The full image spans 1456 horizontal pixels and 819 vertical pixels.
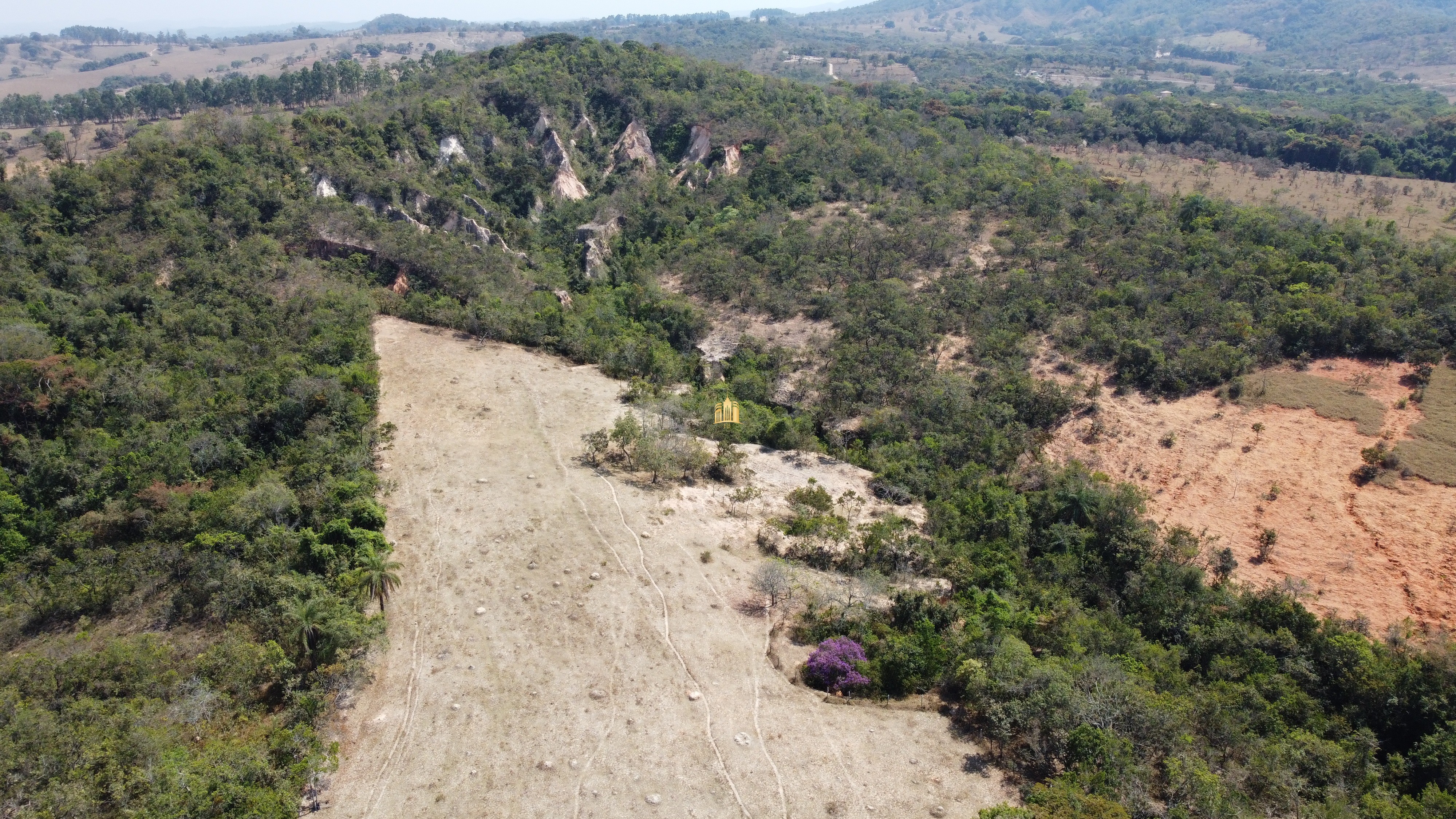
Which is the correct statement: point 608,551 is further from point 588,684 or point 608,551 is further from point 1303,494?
point 1303,494

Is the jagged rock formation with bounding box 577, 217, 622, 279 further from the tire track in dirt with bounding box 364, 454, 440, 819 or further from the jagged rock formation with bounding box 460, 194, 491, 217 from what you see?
the tire track in dirt with bounding box 364, 454, 440, 819

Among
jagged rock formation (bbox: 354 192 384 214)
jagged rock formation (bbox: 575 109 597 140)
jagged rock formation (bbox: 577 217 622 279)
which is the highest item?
jagged rock formation (bbox: 575 109 597 140)


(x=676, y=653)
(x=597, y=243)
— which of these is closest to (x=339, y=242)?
(x=597, y=243)

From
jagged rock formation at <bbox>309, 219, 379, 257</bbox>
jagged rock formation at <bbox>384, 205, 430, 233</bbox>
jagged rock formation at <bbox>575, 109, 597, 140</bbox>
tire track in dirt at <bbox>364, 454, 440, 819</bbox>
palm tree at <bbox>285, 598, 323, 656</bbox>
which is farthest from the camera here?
jagged rock formation at <bbox>575, 109, 597, 140</bbox>

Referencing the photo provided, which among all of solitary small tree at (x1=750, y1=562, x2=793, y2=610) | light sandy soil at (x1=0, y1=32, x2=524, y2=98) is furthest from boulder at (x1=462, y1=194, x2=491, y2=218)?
light sandy soil at (x1=0, y1=32, x2=524, y2=98)

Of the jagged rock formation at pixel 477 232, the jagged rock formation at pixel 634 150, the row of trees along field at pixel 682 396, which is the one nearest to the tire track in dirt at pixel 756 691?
the row of trees along field at pixel 682 396
